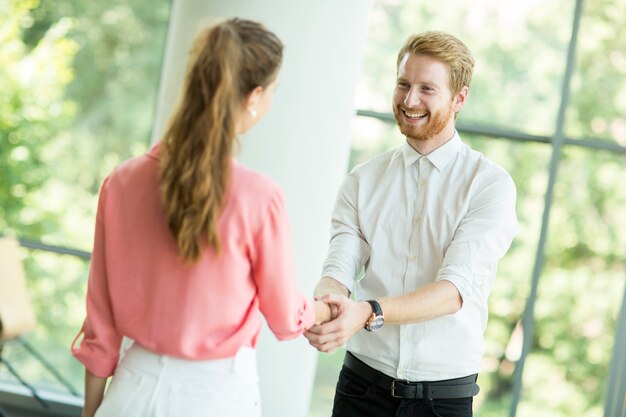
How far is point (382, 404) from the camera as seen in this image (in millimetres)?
2576

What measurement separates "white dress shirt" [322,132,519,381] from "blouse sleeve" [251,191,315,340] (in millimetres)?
721

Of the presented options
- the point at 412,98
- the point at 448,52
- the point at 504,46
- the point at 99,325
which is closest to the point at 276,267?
the point at 99,325

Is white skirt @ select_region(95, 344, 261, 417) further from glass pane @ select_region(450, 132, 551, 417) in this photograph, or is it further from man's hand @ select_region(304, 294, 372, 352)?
glass pane @ select_region(450, 132, 551, 417)

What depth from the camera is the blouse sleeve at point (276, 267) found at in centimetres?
182

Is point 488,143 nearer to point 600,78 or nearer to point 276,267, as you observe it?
point 600,78

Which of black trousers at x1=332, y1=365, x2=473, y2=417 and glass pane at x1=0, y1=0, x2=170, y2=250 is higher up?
glass pane at x1=0, y1=0, x2=170, y2=250

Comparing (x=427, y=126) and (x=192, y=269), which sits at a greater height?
(x=427, y=126)

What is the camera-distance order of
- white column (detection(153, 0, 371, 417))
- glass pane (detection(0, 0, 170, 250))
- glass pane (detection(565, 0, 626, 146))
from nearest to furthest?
white column (detection(153, 0, 371, 417)) < glass pane (detection(565, 0, 626, 146)) < glass pane (detection(0, 0, 170, 250))

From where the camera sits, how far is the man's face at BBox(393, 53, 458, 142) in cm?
268

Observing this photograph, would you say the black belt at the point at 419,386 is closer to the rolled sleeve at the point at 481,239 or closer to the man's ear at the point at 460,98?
the rolled sleeve at the point at 481,239

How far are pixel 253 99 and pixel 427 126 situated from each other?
980mm

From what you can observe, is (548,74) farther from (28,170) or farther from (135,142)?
(28,170)

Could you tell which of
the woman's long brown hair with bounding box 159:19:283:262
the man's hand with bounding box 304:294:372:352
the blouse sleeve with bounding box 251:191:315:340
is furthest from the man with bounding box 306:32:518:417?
the woman's long brown hair with bounding box 159:19:283:262

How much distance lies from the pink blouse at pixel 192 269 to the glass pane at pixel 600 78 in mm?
3462
